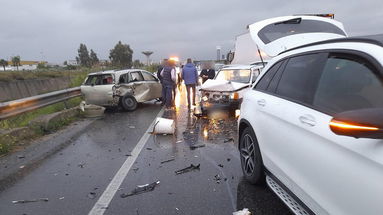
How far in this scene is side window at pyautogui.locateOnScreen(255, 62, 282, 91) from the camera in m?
3.98

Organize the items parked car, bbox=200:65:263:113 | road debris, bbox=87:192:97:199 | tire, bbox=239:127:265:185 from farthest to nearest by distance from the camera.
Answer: parked car, bbox=200:65:263:113, road debris, bbox=87:192:97:199, tire, bbox=239:127:265:185

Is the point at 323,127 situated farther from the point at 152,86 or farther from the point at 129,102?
the point at 152,86

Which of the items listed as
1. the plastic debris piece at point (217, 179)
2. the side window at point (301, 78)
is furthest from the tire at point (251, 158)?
the side window at point (301, 78)

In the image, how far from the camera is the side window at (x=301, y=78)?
2.91 metres

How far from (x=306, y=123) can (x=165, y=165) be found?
123 inches

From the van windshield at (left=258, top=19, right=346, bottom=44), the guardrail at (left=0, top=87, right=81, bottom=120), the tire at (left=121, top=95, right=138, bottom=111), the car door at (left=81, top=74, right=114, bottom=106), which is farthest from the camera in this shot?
the tire at (left=121, top=95, right=138, bottom=111)

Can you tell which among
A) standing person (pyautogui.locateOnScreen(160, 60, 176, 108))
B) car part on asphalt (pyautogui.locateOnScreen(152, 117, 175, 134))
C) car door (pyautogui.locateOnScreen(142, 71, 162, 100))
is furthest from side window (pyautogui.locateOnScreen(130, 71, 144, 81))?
car part on asphalt (pyautogui.locateOnScreen(152, 117, 175, 134))

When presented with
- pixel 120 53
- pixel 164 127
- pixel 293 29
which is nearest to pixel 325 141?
pixel 293 29

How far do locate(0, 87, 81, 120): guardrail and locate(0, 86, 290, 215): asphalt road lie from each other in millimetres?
1829

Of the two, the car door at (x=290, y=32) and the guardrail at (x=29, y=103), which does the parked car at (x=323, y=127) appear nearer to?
the car door at (x=290, y=32)

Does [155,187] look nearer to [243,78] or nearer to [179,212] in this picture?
[179,212]

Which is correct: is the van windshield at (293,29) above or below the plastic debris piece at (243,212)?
above

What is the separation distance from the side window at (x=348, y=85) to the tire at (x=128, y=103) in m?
9.64

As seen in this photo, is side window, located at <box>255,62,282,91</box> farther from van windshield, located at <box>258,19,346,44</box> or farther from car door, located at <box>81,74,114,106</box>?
car door, located at <box>81,74,114,106</box>
